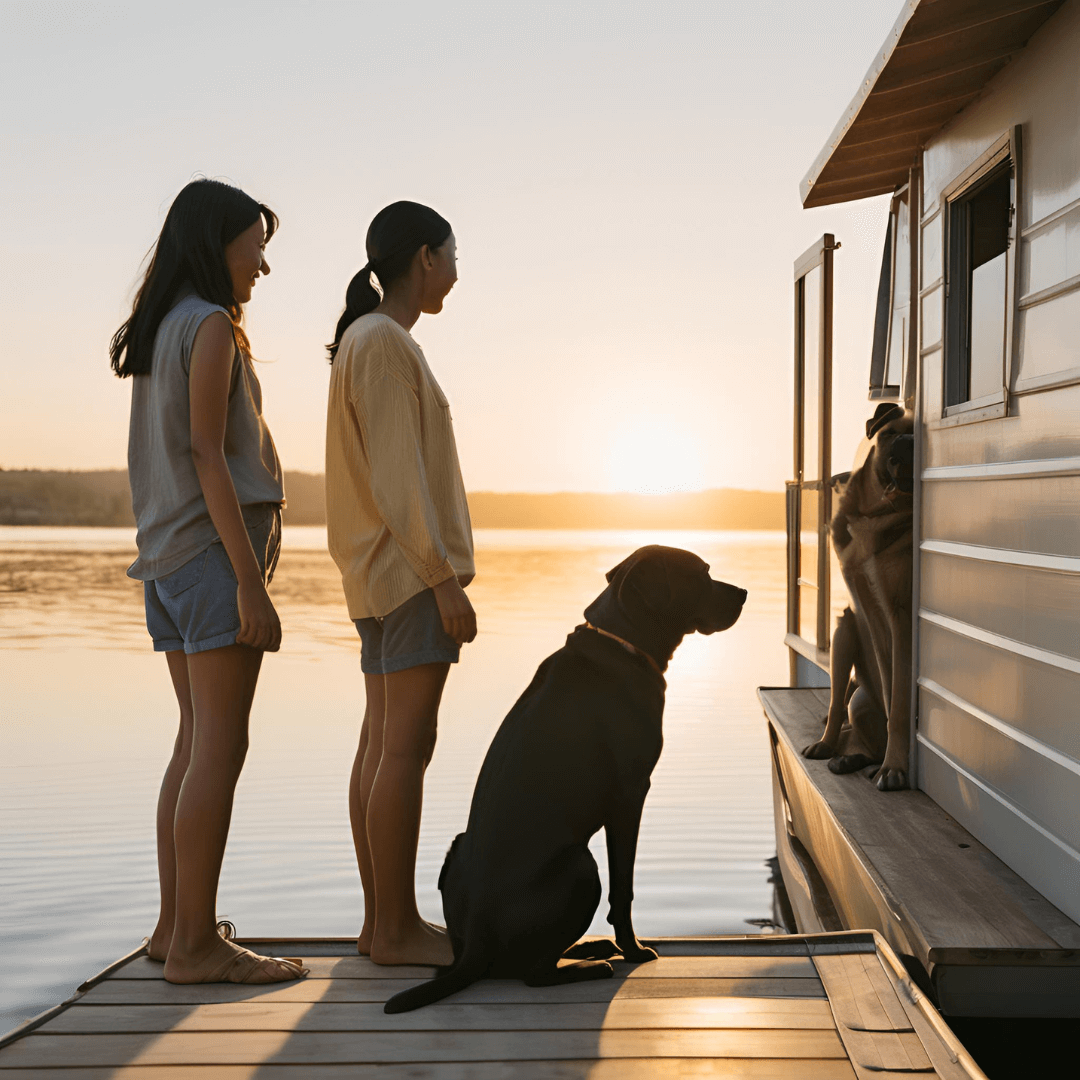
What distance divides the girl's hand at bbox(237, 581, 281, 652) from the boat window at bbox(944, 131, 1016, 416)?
2.09m

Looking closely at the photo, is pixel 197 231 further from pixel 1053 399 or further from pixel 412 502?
pixel 1053 399

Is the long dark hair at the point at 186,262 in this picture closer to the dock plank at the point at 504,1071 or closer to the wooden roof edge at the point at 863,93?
the dock plank at the point at 504,1071

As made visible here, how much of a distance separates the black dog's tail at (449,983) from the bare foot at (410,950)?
15cm

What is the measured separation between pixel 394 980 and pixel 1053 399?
2.05 meters

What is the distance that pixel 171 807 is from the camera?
2389mm

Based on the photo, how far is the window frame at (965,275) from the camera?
2836mm

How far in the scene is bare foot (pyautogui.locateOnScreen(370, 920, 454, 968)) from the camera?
95.7 inches

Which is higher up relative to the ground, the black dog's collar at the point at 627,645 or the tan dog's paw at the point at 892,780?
the black dog's collar at the point at 627,645

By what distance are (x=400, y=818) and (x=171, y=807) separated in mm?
518

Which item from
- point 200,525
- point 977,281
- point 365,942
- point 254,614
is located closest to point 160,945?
point 365,942

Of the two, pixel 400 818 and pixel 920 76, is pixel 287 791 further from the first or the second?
pixel 920 76

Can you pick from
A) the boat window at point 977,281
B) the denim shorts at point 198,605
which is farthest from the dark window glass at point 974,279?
the denim shorts at point 198,605

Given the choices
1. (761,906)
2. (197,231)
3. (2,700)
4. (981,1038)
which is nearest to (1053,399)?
(981,1038)

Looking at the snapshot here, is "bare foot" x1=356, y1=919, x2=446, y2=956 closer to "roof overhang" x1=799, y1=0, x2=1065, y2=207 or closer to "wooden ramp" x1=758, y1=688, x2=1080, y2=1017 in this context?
"wooden ramp" x1=758, y1=688, x2=1080, y2=1017
